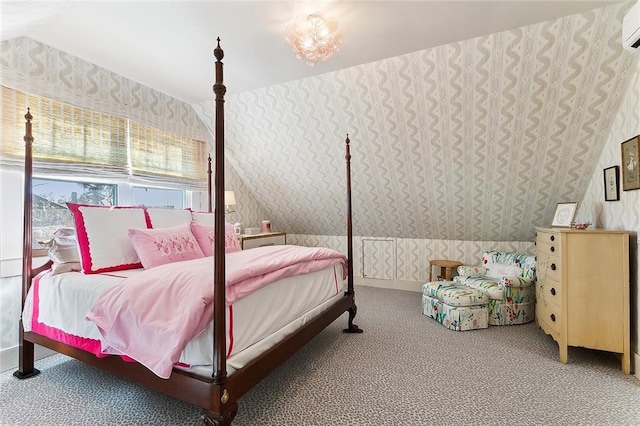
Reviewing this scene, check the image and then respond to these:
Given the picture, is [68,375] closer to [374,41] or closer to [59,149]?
[59,149]

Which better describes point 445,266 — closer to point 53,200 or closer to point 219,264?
point 219,264

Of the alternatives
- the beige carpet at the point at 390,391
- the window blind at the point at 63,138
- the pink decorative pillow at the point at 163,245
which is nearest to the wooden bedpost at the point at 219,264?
the beige carpet at the point at 390,391

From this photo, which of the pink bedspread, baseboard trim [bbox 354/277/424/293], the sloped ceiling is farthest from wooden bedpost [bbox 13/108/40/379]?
baseboard trim [bbox 354/277/424/293]

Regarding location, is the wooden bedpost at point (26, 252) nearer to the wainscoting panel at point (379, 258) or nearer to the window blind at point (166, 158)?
the window blind at point (166, 158)

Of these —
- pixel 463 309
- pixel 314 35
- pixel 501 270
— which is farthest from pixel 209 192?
pixel 501 270

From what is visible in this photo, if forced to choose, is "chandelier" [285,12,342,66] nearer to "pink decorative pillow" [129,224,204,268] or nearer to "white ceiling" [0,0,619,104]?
"white ceiling" [0,0,619,104]

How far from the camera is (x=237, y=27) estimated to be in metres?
2.29

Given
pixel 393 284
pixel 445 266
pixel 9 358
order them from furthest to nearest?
pixel 393 284 → pixel 445 266 → pixel 9 358

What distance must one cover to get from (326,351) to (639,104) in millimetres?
3006

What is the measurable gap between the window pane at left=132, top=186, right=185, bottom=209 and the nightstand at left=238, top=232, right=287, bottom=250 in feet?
2.95

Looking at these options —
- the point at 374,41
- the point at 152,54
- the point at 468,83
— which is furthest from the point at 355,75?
the point at 152,54

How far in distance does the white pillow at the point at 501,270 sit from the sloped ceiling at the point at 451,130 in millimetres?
517

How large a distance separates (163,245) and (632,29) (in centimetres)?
360

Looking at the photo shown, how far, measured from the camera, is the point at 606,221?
9.04 feet
